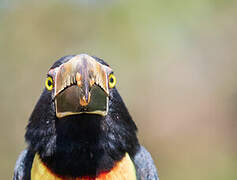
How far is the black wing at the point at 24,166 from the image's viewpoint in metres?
3.40

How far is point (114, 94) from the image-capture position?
10.3 ft

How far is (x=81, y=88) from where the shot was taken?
272 centimetres

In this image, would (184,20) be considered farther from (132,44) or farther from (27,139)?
(27,139)

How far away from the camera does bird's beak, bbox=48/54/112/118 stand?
274cm

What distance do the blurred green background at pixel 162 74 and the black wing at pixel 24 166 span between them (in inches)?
227

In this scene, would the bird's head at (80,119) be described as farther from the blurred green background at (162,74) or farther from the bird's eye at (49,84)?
the blurred green background at (162,74)

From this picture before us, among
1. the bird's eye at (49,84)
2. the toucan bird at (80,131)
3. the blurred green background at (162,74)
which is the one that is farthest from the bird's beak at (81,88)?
the blurred green background at (162,74)

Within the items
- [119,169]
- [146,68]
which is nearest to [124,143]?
[119,169]

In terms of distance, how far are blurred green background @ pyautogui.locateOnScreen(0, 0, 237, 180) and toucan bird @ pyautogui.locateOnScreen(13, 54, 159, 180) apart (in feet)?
20.7

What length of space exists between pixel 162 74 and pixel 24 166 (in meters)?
7.40

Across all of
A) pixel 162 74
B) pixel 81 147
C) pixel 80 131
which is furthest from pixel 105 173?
pixel 162 74

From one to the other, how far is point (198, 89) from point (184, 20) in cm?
173

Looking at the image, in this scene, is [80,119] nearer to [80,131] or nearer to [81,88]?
[80,131]

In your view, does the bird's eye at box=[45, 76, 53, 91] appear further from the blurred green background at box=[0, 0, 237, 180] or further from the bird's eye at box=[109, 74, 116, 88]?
the blurred green background at box=[0, 0, 237, 180]
